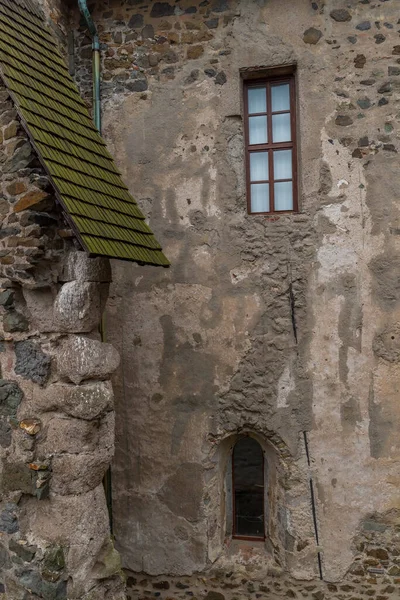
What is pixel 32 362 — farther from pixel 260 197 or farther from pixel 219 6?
pixel 219 6

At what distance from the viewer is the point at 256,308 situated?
527cm

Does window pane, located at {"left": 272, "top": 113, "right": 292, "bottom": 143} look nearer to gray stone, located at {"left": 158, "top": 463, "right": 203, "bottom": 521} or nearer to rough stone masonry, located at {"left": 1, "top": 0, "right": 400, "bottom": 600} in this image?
rough stone masonry, located at {"left": 1, "top": 0, "right": 400, "bottom": 600}

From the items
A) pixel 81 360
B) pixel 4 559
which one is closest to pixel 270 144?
pixel 81 360

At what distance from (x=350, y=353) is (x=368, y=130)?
2.10m

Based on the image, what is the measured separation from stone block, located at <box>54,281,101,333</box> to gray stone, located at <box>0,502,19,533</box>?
51.2 inches

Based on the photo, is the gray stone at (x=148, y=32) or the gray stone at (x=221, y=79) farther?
the gray stone at (x=148, y=32)

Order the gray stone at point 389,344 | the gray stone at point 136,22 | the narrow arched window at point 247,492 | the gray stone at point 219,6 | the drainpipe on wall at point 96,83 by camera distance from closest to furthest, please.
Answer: the gray stone at point 389,344
the gray stone at point 219,6
the drainpipe on wall at point 96,83
the gray stone at point 136,22
the narrow arched window at point 247,492

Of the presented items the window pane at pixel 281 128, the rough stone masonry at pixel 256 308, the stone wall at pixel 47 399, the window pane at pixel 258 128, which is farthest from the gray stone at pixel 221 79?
the stone wall at pixel 47 399

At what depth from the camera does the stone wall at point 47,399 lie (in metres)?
3.66

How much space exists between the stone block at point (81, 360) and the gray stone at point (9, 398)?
373 millimetres

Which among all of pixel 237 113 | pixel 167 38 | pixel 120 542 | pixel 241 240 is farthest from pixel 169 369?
pixel 167 38

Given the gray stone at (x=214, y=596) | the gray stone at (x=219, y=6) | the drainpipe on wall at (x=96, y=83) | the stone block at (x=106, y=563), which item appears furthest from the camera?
the drainpipe on wall at (x=96, y=83)

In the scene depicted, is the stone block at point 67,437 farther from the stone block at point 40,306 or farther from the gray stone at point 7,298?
the gray stone at point 7,298

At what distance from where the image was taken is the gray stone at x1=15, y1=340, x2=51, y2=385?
12.3ft
